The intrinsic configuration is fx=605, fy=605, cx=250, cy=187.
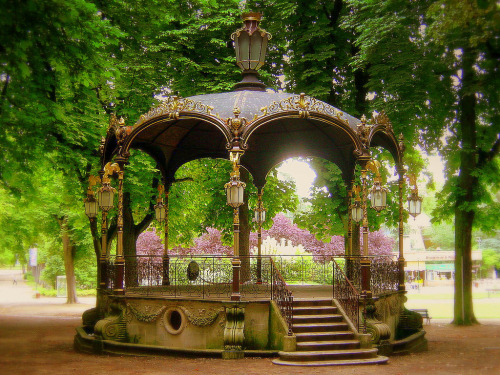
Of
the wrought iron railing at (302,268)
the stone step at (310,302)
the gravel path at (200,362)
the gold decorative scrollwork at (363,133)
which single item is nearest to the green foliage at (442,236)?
the wrought iron railing at (302,268)

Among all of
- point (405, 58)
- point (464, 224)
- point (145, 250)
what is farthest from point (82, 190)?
point (145, 250)

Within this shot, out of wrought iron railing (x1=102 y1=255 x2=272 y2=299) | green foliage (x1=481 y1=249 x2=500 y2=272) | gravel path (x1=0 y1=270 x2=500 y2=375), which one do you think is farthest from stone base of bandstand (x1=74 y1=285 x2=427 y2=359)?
green foliage (x1=481 y1=249 x2=500 y2=272)

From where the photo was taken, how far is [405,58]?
21.8m

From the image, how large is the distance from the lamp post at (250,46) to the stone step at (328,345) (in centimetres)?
758

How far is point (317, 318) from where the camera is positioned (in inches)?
580

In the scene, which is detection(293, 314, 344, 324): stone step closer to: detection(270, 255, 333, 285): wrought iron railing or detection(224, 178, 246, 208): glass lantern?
detection(270, 255, 333, 285): wrought iron railing

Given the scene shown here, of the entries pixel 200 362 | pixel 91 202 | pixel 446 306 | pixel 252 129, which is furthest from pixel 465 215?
pixel 91 202

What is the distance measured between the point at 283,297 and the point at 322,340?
133 centimetres

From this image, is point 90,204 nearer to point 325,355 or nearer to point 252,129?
point 252,129

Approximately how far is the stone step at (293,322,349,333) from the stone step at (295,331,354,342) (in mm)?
145

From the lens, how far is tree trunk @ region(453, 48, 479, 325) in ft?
76.0

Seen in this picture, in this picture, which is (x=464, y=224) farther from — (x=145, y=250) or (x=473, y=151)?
(x=145, y=250)

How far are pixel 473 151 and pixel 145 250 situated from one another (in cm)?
3232

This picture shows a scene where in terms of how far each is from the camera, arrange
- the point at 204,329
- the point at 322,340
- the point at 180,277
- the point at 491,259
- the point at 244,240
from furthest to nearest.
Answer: the point at 491,259 < the point at 244,240 < the point at 180,277 < the point at 204,329 < the point at 322,340
